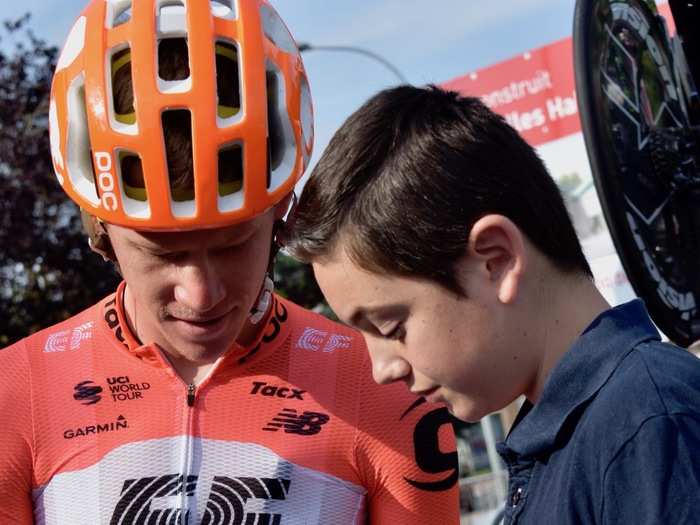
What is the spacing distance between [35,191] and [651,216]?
36.1ft

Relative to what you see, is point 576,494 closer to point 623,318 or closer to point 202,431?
point 623,318

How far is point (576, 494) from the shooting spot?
1.67 m

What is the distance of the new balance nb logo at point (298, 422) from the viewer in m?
2.60

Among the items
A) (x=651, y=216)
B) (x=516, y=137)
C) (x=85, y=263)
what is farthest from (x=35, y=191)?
(x=516, y=137)

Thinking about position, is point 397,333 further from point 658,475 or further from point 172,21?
point 172,21

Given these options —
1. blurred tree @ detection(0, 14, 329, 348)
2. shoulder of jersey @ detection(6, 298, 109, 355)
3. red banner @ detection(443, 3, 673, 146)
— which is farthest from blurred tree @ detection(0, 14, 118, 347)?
shoulder of jersey @ detection(6, 298, 109, 355)

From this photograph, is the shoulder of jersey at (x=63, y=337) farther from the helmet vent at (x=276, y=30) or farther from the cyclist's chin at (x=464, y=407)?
the cyclist's chin at (x=464, y=407)

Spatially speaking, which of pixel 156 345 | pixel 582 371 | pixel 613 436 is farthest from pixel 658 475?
pixel 156 345

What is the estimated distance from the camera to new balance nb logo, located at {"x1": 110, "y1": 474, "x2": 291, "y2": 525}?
2492 mm

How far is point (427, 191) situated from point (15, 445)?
1195mm

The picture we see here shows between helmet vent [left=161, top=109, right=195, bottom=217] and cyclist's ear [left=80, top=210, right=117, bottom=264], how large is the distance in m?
0.26

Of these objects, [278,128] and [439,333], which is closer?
[439,333]

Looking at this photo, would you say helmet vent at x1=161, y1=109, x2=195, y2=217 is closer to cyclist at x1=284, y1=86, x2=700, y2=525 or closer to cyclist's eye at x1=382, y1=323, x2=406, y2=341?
cyclist at x1=284, y1=86, x2=700, y2=525

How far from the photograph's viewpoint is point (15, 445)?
2.50 meters
